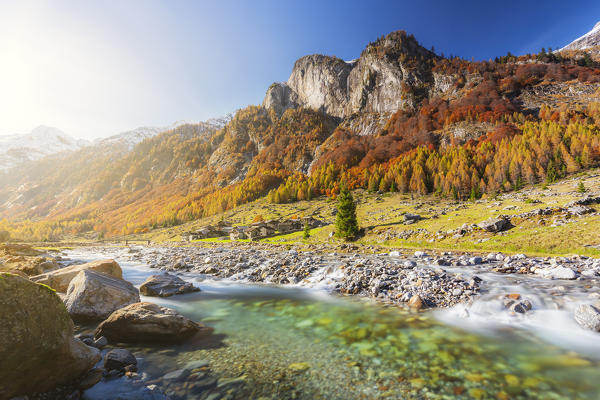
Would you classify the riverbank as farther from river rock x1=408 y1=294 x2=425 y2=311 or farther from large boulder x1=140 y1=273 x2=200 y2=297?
large boulder x1=140 y1=273 x2=200 y2=297

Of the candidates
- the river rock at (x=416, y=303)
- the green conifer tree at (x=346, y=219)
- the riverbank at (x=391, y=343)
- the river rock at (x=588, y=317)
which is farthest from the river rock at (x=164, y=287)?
the green conifer tree at (x=346, y=219)

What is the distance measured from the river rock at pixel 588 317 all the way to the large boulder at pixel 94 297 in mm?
19643

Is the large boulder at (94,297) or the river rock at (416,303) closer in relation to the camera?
the large boulder at (94,297)

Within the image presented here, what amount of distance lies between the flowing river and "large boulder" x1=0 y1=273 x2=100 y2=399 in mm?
931

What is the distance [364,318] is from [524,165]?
398 feet

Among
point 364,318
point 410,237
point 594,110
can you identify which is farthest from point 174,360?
point 594,110

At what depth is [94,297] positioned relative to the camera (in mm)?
10945

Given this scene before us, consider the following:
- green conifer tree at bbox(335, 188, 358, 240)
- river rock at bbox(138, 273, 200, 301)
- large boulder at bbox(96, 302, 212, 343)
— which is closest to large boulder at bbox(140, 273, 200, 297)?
river rock at bbox(138, 273, 200, 301)

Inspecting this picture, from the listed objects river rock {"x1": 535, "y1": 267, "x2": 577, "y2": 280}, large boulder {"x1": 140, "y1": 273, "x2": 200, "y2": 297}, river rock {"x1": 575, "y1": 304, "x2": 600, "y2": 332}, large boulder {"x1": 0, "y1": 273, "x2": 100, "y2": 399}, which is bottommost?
large boulder {"x1": 140, "y1": 273, "x2": 200, "y2": 297}

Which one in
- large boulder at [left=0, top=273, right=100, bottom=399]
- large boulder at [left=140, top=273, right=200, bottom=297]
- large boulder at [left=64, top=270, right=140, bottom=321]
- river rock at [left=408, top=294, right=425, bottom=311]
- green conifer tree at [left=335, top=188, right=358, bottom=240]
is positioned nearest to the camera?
large boulder at [left=0, top=273, right=100, bottom=399]

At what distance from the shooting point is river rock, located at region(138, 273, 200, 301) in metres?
16.4

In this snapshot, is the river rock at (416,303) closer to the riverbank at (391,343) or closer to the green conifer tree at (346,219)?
the riverbank at (391,343)

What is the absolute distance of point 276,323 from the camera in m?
10.8

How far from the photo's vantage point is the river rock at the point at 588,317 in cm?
862
